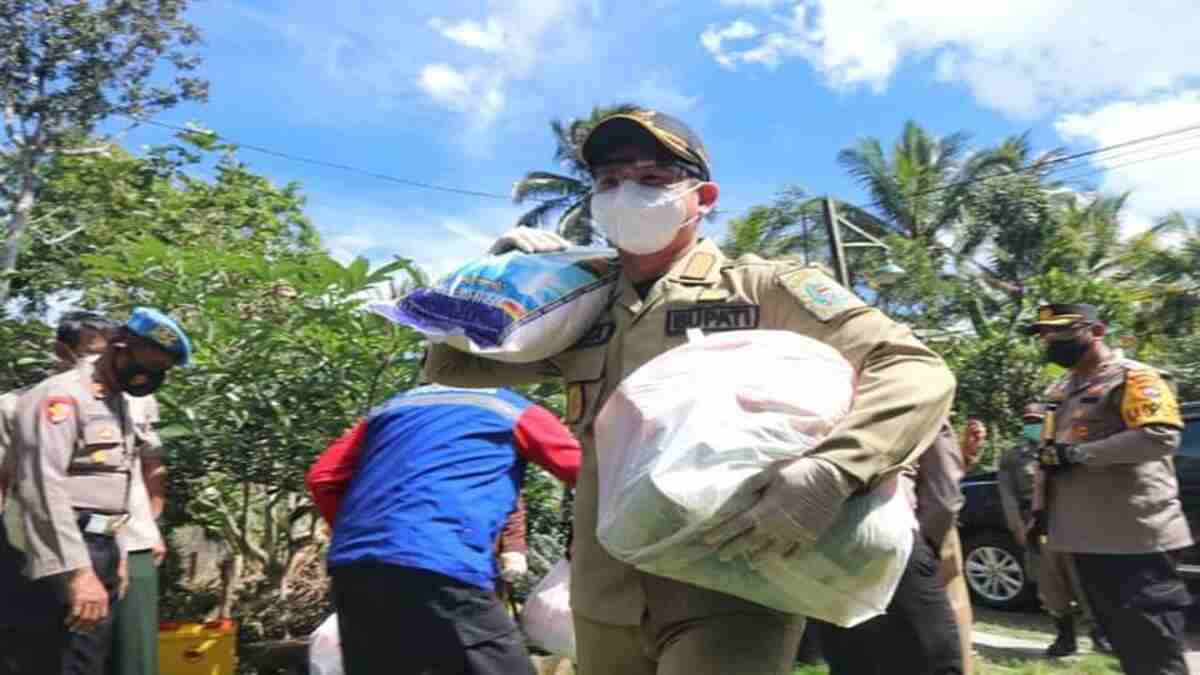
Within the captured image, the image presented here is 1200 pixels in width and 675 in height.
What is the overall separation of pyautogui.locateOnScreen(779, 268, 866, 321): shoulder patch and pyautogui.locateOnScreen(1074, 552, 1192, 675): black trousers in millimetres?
2072

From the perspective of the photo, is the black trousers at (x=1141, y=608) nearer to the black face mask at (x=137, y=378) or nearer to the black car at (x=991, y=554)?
the black face mask at (x=137, y=378)

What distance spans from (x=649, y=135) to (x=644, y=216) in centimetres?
17

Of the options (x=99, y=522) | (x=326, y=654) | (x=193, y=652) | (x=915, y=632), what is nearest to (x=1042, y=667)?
(x=915, y=632)

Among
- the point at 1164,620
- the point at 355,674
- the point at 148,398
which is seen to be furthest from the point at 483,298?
the point at 148,398

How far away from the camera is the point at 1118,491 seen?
143 inches

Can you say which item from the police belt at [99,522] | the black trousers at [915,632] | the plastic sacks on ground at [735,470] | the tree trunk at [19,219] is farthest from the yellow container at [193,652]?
Result: the tree trunk at [19,219]

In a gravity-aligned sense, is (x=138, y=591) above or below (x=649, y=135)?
below

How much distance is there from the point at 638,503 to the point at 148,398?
3.52 metres

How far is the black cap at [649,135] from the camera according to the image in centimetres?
205

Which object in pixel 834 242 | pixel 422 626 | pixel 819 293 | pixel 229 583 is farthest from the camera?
pixel 834 242

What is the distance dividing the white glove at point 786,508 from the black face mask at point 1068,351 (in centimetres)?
281

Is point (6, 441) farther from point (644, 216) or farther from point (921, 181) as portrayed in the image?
point (921, 181)

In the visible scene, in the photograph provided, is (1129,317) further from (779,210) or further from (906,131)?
(906,131)

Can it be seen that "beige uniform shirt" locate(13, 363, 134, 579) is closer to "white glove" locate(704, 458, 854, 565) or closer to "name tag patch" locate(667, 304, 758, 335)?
"name tag patch" locate(667, 304, 758, 335)
